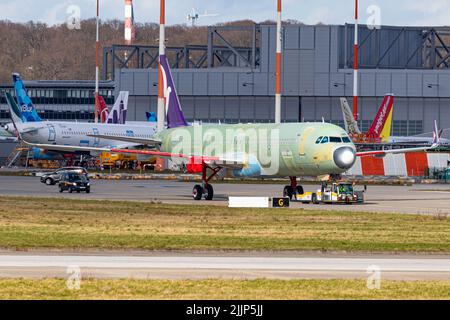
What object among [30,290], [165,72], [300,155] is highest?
[165,72]

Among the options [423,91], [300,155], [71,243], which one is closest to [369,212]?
[300,155]

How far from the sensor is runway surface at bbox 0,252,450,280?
29344mm

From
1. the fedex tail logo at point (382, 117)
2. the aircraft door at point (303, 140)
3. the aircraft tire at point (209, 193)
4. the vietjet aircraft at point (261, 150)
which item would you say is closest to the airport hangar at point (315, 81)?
the fedex tail logo at point (382, 117)

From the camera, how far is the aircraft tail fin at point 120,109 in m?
154

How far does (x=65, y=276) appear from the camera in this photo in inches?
1128

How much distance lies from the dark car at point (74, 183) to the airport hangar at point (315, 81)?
74.2 m

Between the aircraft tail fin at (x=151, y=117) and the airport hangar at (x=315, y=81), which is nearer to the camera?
the airport hangar at (x=315, y=81)

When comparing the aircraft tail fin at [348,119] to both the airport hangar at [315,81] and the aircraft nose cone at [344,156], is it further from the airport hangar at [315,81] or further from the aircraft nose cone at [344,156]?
the aircraft nose cone at [344,156]

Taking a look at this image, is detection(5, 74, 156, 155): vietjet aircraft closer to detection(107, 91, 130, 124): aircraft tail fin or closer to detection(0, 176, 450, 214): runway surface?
detection(107, 91, 130, 124): aircraft tail fin

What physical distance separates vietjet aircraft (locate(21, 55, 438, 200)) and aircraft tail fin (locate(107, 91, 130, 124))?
75.8 metres

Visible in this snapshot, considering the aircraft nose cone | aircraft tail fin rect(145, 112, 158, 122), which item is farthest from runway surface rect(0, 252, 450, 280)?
aircraft tail fin rect(145, 112, 158, 122)

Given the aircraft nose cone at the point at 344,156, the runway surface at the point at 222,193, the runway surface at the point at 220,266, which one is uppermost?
the aircraft nose cone at the point at 344,156

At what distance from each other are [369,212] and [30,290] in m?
Result: 34.1
